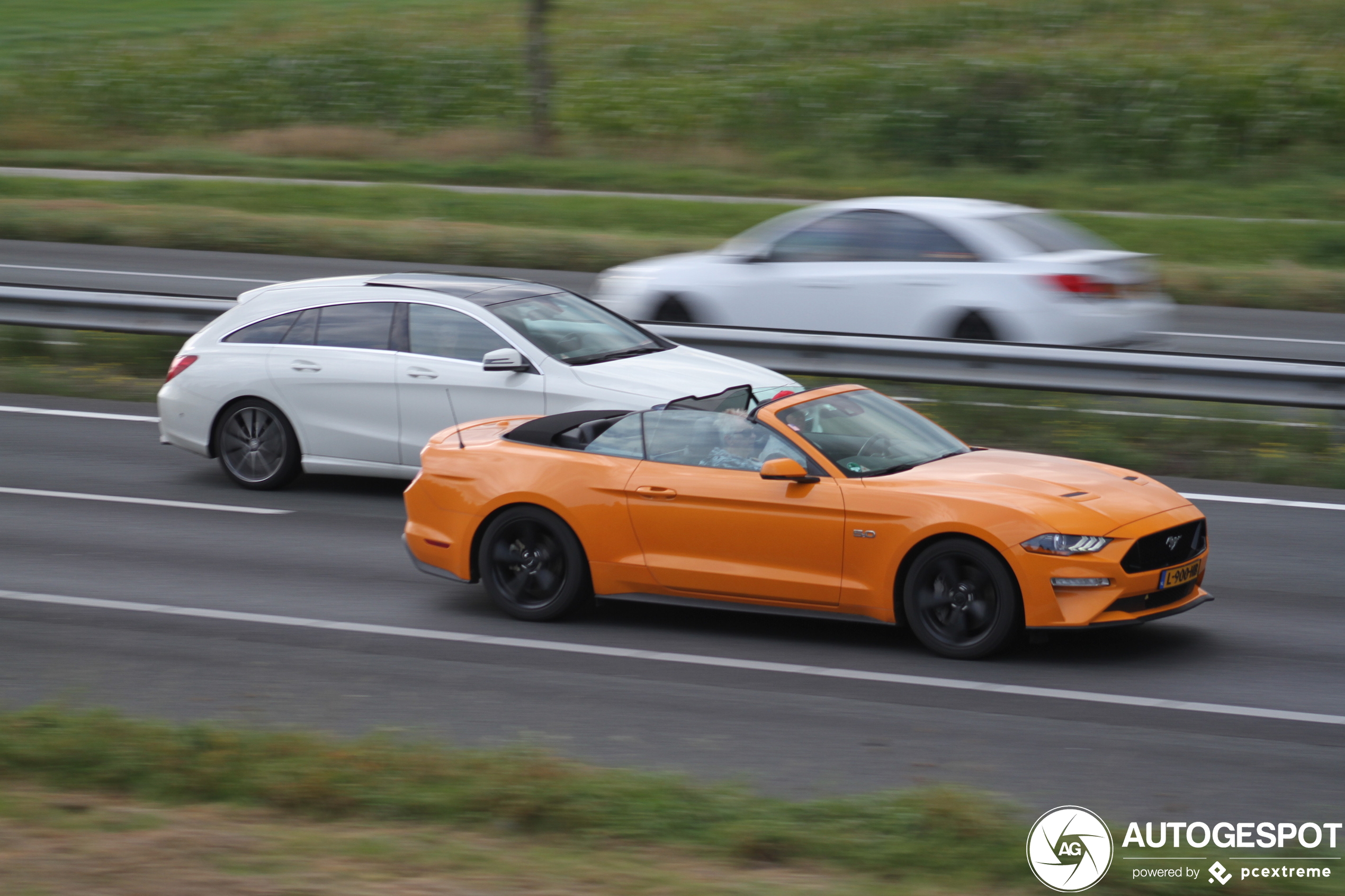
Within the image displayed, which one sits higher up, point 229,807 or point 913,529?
point 913,529

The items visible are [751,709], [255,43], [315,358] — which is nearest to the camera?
[751,709]

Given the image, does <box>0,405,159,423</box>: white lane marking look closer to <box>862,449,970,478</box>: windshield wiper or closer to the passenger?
the passenger

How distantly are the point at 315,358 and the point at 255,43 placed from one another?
112 feet

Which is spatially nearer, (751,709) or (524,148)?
(751,709)

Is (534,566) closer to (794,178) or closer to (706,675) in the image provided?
(706,675)

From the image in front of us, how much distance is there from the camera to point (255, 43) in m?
43.5

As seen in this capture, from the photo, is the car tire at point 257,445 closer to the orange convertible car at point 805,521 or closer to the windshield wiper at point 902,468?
the orange convertible car at point 805,521

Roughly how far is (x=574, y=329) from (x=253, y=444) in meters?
2.59

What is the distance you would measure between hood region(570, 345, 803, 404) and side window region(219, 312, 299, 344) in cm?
242

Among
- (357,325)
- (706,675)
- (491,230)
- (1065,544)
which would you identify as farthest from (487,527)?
(491,230)

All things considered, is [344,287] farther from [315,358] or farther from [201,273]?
[201,273]

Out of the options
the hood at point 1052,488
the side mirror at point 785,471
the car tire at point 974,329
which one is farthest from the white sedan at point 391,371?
the car tire at point 974,329

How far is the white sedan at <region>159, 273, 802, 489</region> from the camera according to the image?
1145 centimetres

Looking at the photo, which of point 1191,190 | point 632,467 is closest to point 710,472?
point 632,467
